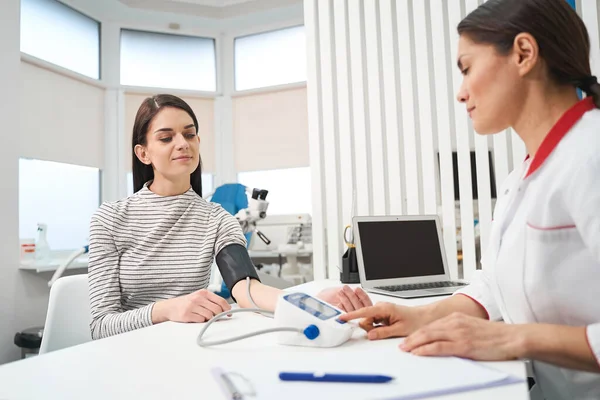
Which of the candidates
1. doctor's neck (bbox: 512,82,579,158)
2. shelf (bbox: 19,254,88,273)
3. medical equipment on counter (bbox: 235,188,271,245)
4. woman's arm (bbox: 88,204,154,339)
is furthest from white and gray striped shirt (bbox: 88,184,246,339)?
shelf (bbox: 19,254,88,273)

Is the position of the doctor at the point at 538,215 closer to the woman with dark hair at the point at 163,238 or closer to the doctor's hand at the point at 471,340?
the doctor's hand at the point at 471,340

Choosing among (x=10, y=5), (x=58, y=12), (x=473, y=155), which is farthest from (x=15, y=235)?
(x=473, y=155)

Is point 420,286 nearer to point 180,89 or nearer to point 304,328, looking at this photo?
point 304,328

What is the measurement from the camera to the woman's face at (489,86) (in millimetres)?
908

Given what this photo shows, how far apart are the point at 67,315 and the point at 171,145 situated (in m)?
0.62

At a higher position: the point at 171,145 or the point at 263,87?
the point at 263,87

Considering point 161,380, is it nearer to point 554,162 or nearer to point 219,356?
point 219,356

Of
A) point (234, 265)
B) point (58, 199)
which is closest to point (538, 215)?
point (234, 265)

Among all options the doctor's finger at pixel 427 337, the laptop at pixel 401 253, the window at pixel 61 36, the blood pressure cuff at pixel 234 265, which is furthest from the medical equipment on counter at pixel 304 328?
the window at pixel 61 36

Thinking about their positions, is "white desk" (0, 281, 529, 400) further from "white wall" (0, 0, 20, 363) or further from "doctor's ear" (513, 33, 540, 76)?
"white wall" (0, 0, 20, 363)

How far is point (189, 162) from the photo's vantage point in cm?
149

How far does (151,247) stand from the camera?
4.72 feet

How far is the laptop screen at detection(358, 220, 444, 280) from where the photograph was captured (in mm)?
1942

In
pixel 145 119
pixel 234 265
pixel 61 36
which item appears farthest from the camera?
pixel 61 36
